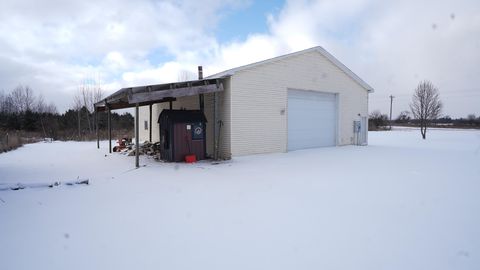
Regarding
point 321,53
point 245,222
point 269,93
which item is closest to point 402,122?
point 321,53

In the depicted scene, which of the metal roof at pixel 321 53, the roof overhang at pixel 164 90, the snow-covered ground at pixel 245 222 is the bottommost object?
the snow-covered ground at pixel 245 222

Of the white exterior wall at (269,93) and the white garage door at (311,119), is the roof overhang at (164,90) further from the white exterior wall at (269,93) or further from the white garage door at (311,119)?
the white garage door at (311,119)

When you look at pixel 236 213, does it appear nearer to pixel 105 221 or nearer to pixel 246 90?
pixel 105 221

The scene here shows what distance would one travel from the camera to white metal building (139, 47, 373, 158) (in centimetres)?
1155

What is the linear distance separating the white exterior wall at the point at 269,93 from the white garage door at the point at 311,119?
0.48 meters

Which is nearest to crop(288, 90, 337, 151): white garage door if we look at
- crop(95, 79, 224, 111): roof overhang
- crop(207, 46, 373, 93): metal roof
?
crop(207, 46, 373, 93): metal roof

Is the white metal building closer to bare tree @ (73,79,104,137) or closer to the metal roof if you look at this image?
the metal roof

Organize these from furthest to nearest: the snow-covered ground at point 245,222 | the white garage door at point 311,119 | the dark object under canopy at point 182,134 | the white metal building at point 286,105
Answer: the white garage door at point 311,119, the white metal building at point 286,105, the dark object under canopy at point 182,134, the snow-covered ground at point 245,222

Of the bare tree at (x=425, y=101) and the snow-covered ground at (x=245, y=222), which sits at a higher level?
the bare tree at (x=425, y=101)

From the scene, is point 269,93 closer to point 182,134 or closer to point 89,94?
point 182,134

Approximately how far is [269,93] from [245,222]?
358 inches

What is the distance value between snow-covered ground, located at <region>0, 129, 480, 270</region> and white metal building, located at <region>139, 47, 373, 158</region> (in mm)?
4291

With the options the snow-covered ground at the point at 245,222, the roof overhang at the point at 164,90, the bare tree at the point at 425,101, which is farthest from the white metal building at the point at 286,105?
the bare tree at the point at 425,101

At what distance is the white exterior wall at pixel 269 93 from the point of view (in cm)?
1157
